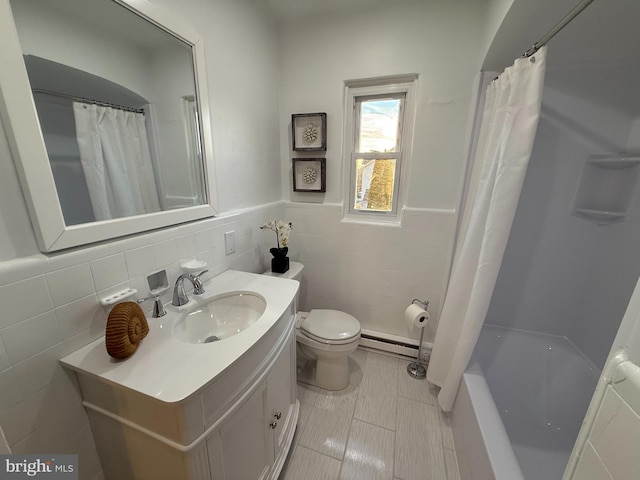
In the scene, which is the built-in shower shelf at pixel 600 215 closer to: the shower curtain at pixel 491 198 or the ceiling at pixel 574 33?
the shower curtain at pixel 491 198

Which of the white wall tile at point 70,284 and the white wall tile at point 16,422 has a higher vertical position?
the white wall tile at point 70,284

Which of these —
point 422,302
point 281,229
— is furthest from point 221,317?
point 422,302

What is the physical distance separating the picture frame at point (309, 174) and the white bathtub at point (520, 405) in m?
1.48

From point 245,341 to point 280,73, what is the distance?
6.00ft

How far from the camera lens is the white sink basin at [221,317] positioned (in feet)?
3.27

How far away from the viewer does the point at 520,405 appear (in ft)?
4.49

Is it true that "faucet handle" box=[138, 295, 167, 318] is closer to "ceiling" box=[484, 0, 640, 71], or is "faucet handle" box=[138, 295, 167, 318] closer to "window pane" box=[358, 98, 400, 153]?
"window pane" box=[358, 98, 400, 153]

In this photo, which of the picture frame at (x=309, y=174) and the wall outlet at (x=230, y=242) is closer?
the wall outlet at (x=230, y=242)

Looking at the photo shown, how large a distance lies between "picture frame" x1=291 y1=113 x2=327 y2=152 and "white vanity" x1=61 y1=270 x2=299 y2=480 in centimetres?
126

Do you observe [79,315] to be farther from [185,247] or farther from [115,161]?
[115,161]

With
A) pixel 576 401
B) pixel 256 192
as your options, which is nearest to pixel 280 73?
pixel 256 192

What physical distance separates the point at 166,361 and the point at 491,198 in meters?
1.40

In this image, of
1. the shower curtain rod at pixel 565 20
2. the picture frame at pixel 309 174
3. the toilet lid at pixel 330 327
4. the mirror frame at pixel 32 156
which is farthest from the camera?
the picture frame at pixel 309 174

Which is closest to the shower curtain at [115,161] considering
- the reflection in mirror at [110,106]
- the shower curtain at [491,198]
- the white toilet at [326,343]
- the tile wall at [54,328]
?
the reflection in mirror at [110,106]
